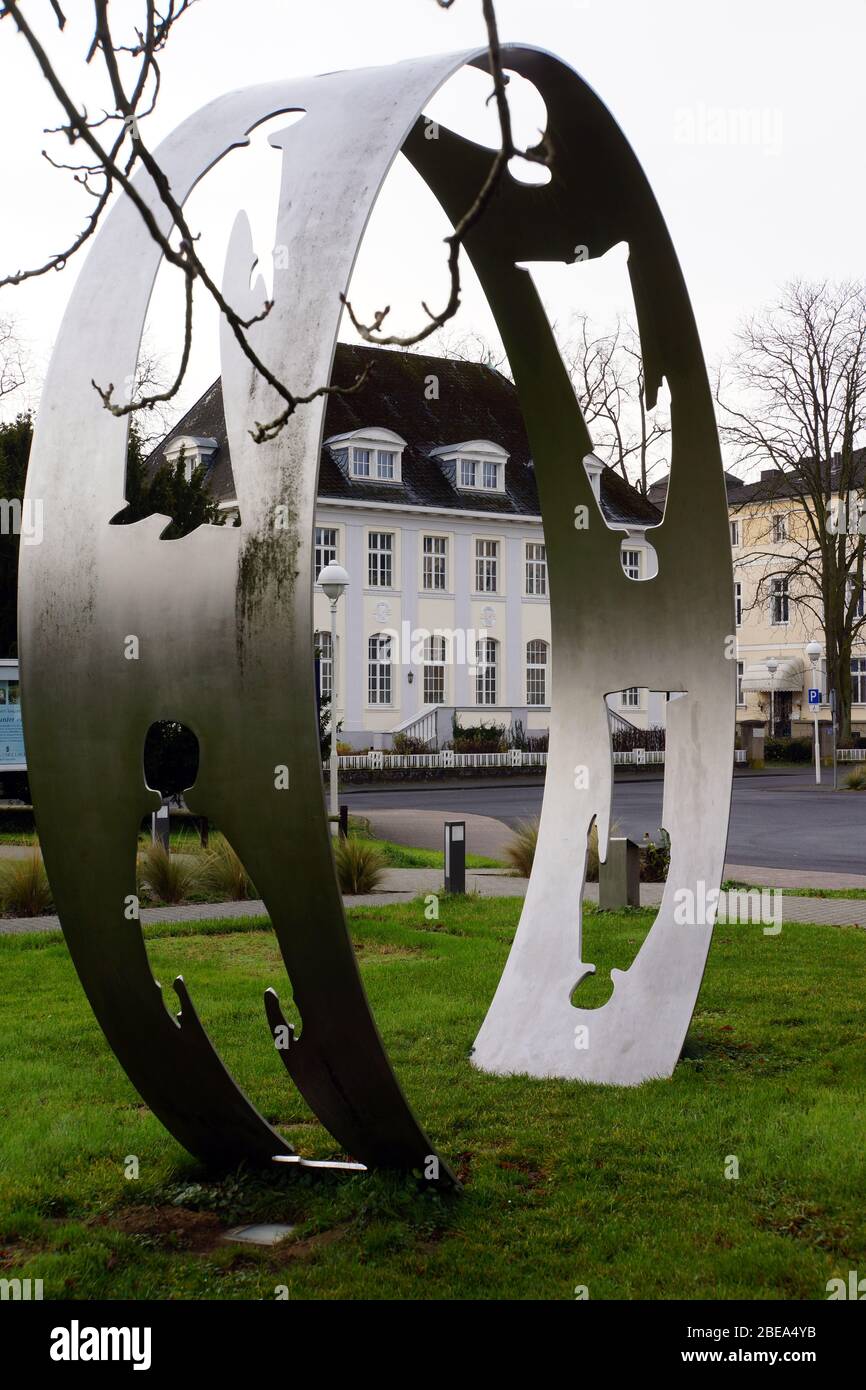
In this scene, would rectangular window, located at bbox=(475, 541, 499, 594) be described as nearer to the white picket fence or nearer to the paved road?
the white picket fence

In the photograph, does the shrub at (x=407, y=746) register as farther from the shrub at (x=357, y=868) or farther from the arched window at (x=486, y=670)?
the shrub at (x=357, y=868)

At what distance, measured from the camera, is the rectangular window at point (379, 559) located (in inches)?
1772

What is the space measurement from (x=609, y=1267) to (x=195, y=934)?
862 cm

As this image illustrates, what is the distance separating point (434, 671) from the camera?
47625 mm


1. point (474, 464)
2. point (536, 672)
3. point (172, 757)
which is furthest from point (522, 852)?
point (536, 672)

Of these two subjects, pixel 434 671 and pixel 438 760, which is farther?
pixel 434 671

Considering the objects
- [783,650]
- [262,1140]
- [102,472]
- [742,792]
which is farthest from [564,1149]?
[783,650]

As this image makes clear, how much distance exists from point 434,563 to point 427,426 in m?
5.12

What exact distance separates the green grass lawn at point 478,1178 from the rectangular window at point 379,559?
3567cm

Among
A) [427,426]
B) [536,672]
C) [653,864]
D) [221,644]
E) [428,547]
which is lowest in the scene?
[653,864]

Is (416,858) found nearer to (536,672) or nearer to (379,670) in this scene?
(379,670)

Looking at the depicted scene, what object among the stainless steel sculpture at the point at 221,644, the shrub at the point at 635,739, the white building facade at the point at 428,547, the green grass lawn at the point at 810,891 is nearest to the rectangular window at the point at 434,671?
the white building facade at the point at 428,547

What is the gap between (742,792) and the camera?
35.9 m
